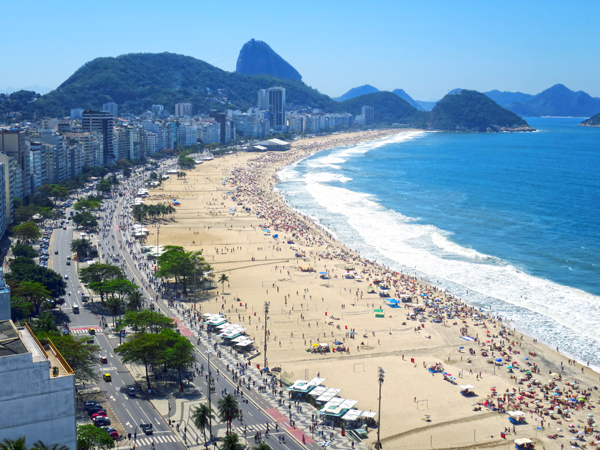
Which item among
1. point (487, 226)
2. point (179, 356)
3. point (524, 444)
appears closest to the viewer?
point (524, 444)

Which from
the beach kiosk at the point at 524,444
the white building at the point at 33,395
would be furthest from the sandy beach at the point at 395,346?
the white building at the point at 33,395

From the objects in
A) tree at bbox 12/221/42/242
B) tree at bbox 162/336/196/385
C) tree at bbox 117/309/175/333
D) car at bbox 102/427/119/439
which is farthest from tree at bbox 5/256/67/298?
car at bbox 102/427/119/439

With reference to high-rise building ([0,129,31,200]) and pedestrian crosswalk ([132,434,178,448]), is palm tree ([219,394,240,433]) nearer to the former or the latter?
pedestrian crosswalk ([132,434,178,448])

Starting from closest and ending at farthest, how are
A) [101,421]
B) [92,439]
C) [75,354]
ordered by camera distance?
[92,439]
[101,421]
[75,354]

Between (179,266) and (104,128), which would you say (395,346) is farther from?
(104,128)

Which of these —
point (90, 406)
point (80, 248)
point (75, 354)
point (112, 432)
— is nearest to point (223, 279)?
point (80, 248)

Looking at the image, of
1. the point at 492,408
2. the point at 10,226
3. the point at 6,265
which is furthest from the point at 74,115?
the point at 492,408
